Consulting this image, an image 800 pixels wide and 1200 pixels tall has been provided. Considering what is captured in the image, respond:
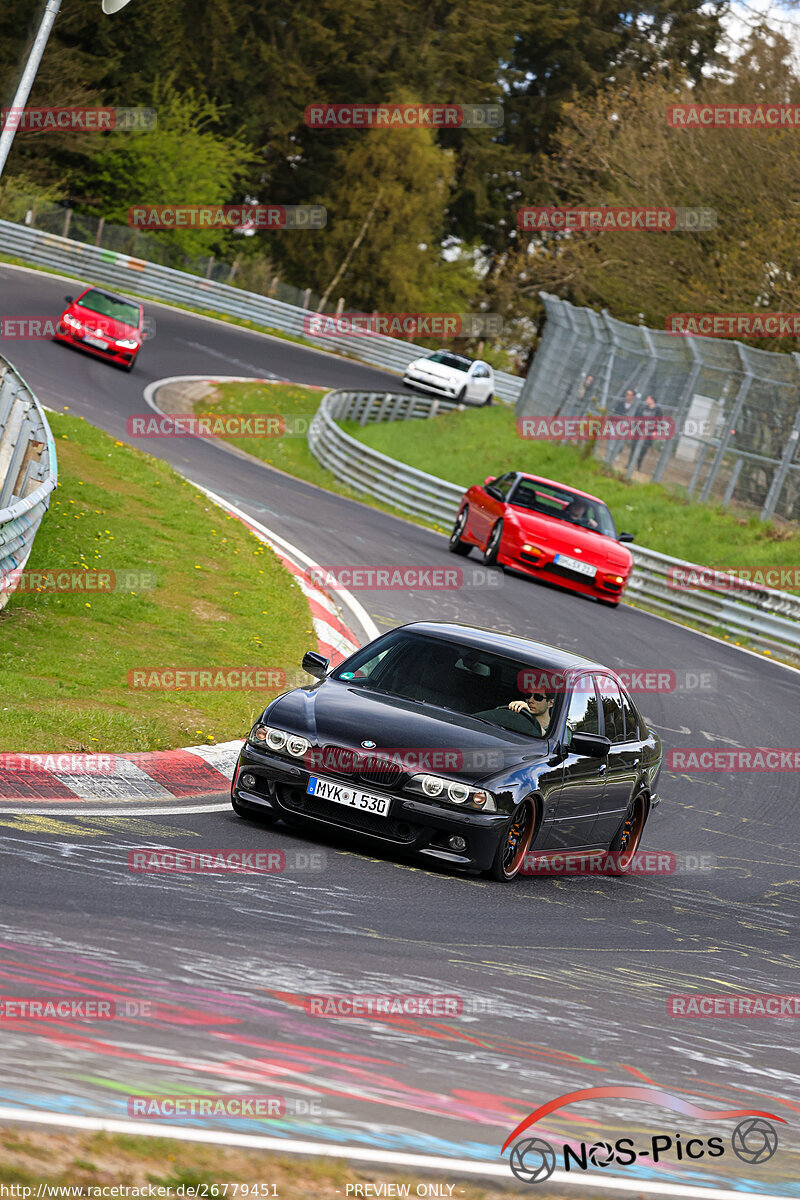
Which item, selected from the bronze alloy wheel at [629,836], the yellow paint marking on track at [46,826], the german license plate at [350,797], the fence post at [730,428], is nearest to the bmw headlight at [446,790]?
the german license plate at [350,797]

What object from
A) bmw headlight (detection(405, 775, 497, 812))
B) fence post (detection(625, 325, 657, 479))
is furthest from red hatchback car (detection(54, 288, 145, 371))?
bmw headlight (detection(405, 775, 497, 812))

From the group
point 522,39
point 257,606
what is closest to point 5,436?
point 257,606

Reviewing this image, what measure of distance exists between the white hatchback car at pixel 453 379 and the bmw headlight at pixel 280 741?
37.6 meters

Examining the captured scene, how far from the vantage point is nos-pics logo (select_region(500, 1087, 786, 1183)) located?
4645 mm

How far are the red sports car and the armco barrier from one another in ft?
7.54

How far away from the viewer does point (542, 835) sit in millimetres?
9266

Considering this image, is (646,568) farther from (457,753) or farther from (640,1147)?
(640,1147)

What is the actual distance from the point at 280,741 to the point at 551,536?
14549 millimetres

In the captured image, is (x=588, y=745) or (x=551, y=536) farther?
(x=551, y=536)

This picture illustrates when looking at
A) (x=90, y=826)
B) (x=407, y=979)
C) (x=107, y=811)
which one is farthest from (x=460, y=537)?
(x=407, y=979)

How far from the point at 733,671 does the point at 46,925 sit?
50.8 feet

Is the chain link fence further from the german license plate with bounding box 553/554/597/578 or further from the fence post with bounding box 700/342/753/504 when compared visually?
the german license plate with bounding box 553/554/597/578

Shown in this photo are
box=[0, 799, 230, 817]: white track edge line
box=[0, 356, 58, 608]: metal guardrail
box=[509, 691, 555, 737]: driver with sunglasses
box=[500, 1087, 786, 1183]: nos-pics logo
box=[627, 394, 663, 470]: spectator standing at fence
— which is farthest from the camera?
box=[627, 394, 663, 470]: spectator standing at fence

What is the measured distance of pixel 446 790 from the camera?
8461 millimetres
